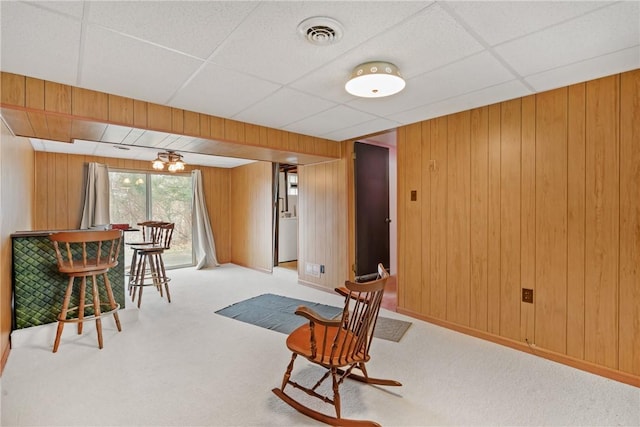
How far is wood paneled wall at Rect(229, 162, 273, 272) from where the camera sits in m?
5.89

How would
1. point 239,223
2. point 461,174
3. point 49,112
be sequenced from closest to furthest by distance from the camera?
1. point 49,112
2. point 461,174
3. point 239,223

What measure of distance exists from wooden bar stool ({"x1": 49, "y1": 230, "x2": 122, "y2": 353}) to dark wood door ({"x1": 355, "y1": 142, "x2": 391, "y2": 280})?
9.79 feet

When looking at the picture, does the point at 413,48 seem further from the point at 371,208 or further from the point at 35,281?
the point at 35,281

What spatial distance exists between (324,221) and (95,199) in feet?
13.1

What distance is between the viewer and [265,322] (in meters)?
3.34

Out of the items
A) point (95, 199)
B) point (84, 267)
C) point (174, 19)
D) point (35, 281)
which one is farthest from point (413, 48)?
point (95, 199)

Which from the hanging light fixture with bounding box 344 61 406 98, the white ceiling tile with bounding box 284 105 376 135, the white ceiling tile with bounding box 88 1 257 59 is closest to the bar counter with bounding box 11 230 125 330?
the white ceiling tile with bounding box 88 1 257 59

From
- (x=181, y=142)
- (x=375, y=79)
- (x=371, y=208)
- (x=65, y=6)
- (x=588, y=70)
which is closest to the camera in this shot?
(x=65, y=6)

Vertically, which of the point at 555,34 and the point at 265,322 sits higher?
the point at 555,34

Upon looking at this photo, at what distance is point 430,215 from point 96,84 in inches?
128

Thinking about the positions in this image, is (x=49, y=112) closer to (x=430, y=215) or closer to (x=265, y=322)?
(x=265, y=322)

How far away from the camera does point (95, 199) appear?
520 cm

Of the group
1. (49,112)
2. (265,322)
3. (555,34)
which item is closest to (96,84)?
(49,112)

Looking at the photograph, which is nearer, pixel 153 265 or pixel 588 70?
pixel 588 70
